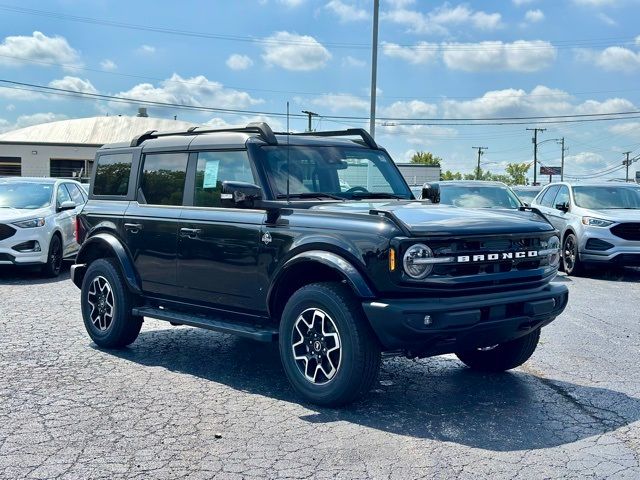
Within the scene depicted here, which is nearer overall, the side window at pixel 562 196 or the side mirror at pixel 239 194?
the side mirror at pixel 239 194

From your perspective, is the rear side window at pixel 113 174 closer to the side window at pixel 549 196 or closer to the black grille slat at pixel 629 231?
the black grille slat at pixel 629 231

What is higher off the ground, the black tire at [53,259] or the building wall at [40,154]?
the building wall at [40,154]

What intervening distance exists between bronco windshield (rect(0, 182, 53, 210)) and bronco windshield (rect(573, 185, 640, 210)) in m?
9.88

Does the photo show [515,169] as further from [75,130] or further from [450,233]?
[450,233]

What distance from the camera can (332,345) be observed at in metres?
5.14

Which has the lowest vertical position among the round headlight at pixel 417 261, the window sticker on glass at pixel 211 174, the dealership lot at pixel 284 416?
the dealership lot at pixel 284 416

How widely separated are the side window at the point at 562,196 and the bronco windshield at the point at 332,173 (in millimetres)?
8566

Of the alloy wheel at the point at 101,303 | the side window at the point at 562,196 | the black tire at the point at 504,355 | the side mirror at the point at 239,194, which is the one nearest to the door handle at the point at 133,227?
the alloy wheel at the point at 101,303

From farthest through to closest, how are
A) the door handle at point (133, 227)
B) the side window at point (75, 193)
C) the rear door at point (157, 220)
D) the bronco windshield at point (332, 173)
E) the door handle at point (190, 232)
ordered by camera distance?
the side window at point (75, 193)
the door handle at point (133, 227)
the rear door at point (157, 220)
the door handle at point (190, 232)
the bronco windshield at point (332, 173)

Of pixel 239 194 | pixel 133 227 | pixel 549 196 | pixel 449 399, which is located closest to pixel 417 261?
pixel 449 399

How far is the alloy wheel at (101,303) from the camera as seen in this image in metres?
7.09

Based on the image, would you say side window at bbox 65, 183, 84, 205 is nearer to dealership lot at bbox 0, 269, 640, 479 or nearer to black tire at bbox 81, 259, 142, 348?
dealership lot at bbox 0, 269, 640, 479

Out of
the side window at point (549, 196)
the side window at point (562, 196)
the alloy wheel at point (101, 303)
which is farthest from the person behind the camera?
the side window at point (549, 196)

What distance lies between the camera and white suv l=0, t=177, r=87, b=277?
12.1 meters
